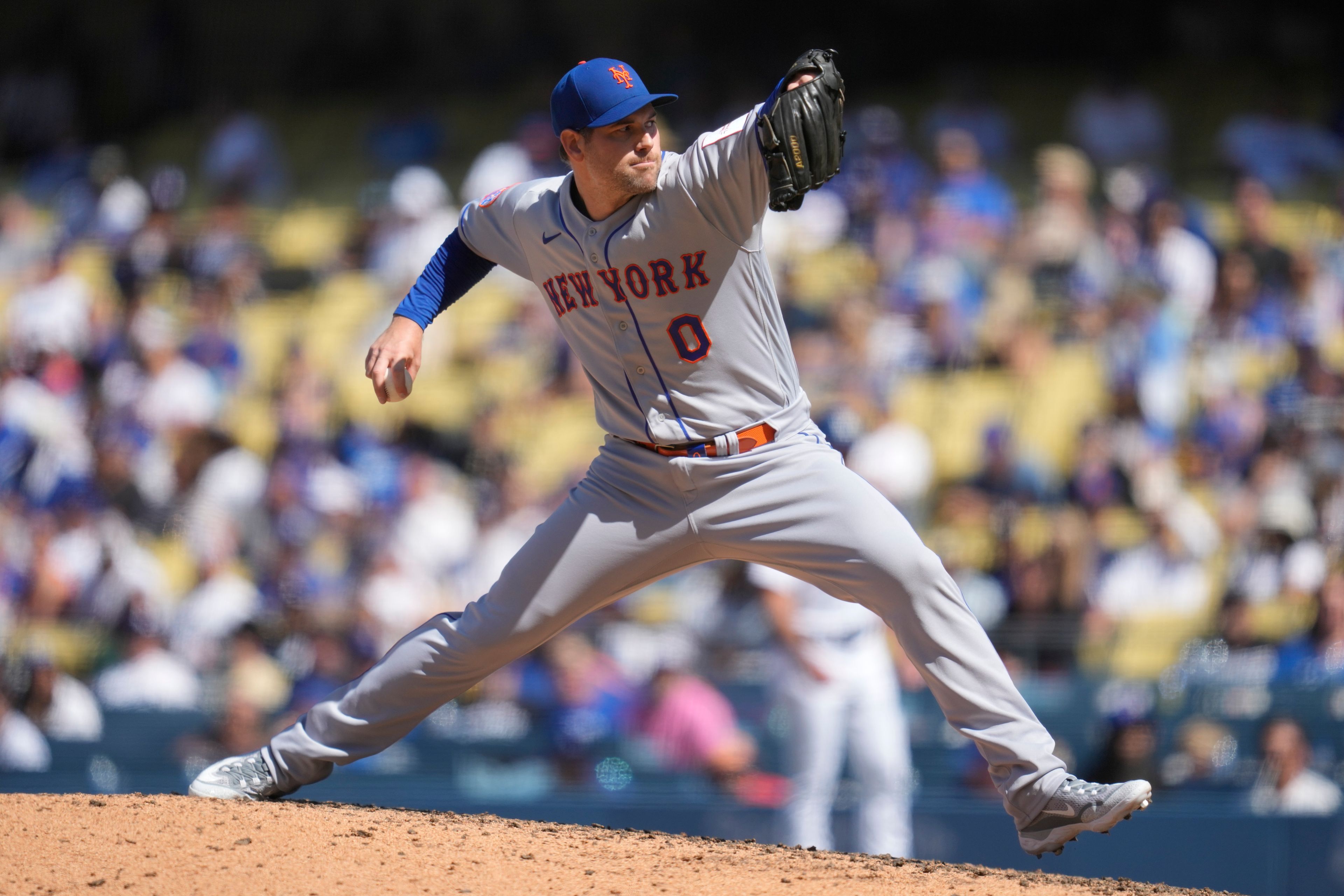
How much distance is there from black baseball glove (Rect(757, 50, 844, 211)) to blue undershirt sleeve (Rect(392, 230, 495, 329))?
3.10 ft

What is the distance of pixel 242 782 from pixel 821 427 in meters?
3.33

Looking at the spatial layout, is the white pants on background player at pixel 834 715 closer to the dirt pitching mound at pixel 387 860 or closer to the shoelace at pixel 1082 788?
the dirt pitching mound at pixel 387 860

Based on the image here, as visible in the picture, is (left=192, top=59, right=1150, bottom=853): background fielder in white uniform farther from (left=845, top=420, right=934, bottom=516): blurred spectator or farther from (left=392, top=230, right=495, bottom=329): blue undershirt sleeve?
(left=845, top=420, right=934, bottom=516): blurred spectator

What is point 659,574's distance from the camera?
131 inches

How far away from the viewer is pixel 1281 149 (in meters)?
8.80

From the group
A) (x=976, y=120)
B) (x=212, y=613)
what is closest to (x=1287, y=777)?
(x=212, y=613)

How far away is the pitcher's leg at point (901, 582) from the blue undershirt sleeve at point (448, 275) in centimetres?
89

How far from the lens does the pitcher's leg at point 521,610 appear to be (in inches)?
129

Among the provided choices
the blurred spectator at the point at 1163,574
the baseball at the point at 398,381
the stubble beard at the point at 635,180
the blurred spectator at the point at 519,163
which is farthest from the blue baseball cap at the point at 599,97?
the blurred spectator at the point at 519,163

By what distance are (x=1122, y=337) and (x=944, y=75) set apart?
382 centimetres

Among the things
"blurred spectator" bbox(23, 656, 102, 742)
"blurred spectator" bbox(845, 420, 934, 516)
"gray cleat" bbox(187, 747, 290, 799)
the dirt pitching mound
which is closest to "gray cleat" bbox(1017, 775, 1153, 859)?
the dirt pitching mound

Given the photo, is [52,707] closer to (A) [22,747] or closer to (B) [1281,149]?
(A) [22,747]

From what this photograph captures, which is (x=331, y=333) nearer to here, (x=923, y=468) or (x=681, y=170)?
(x=923, y=468)

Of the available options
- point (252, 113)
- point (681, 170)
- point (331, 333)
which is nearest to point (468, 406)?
point (331, 333)
